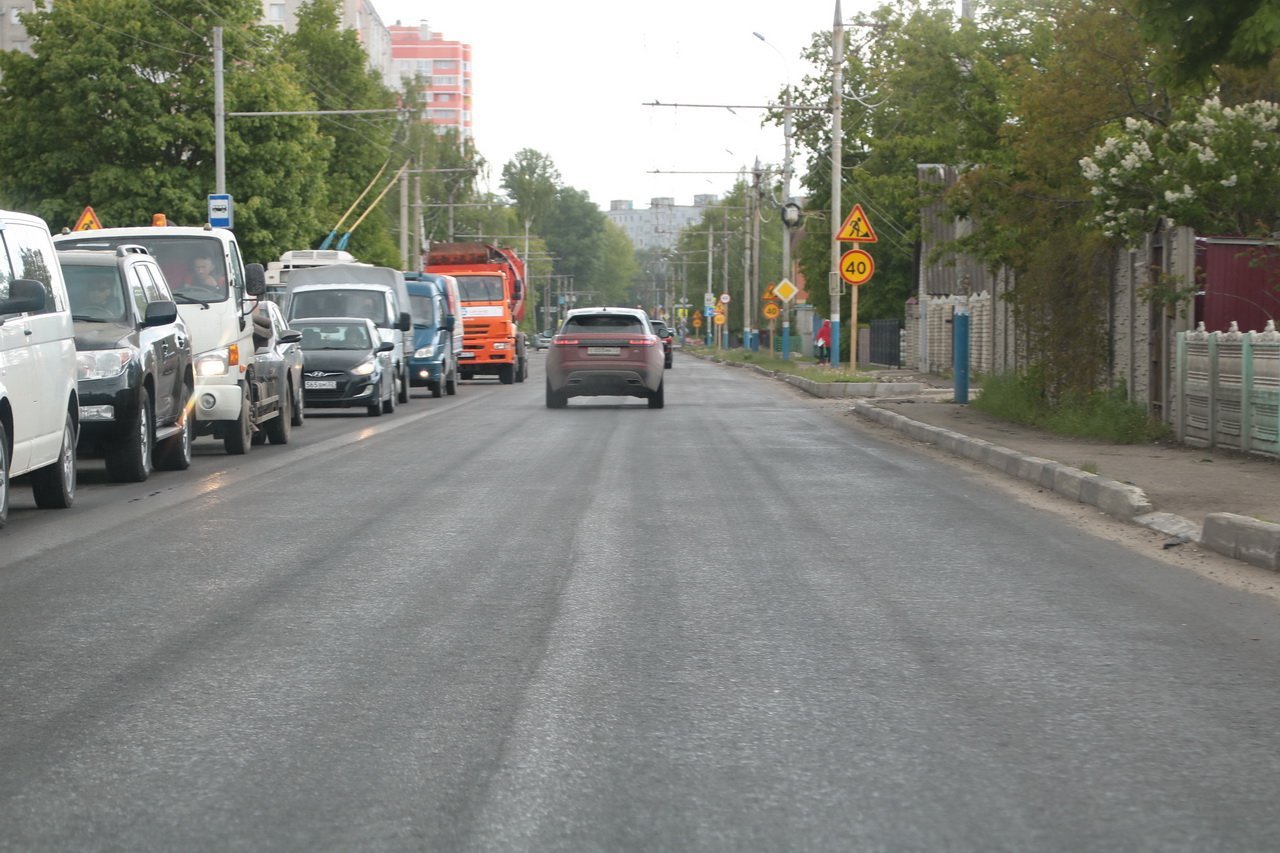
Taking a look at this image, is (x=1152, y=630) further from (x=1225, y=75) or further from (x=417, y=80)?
(x=417, y=80)

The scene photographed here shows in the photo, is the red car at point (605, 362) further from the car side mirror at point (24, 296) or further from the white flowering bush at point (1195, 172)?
the car side mirror at point (24, 296)

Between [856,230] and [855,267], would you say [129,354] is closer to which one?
[856,230]

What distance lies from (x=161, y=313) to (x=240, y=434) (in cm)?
390

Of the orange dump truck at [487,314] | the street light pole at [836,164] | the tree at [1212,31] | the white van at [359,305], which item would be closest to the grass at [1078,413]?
the tree at [1212,31]

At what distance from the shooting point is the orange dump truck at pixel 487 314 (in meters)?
46.9

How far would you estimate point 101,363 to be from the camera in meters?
14.2

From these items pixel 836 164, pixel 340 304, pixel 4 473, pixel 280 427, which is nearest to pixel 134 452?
pixel 4 473

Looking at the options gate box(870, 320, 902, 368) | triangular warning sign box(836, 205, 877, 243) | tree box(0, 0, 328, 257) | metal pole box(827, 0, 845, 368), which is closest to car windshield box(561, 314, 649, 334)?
triangular warning sign box(836, 205, 877, 243)

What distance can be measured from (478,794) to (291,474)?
11.2 m

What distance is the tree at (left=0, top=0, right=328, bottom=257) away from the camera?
55594mm

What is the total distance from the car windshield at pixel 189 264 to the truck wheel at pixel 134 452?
11.9 ft

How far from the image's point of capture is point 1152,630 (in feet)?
25.1

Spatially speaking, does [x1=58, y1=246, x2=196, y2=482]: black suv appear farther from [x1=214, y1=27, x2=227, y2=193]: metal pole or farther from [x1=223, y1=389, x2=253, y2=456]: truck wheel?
[x1=214, y1=27, x2=227, y2=193]: metal pole

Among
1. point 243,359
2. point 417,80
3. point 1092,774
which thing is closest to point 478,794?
point 1092,774
